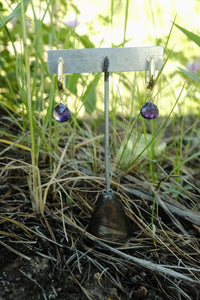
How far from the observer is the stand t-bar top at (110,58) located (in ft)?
2.35

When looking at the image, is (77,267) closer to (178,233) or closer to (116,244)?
(116,244)

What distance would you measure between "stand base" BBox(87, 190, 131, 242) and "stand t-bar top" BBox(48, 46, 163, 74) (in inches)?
13.1

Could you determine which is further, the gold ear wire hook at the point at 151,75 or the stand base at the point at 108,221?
the stand base at the point at 108,221

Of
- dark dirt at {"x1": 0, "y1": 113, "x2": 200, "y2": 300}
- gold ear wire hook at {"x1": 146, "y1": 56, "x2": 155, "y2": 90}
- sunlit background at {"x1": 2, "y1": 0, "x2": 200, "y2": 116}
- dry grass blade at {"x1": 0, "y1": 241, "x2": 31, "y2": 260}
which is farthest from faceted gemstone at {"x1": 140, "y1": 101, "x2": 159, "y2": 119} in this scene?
dry grass blade at {"x1": 0, "y1": 241, "x2": 31, "y2": 260}

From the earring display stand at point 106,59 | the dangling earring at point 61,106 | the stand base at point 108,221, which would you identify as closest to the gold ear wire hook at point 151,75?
the earring display stand at point 106,59

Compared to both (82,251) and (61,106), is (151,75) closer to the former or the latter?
(61,106)

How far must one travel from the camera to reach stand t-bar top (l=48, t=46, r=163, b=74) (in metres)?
0.72

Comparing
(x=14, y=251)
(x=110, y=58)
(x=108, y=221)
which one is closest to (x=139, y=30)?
(x=110, y=58)

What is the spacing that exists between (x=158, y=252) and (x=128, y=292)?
0.15 metres

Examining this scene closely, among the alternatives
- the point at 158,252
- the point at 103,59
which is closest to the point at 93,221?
the point at 158,252

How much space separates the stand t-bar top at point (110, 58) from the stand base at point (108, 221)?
0.33m

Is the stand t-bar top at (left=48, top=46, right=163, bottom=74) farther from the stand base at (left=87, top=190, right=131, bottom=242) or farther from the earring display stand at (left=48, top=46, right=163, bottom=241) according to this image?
the stand base at (left=87, top=190, right=131, bottom=242)

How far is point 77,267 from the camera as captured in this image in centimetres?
74

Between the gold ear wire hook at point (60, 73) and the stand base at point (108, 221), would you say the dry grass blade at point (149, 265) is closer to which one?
the stand base at point (108, 221)
